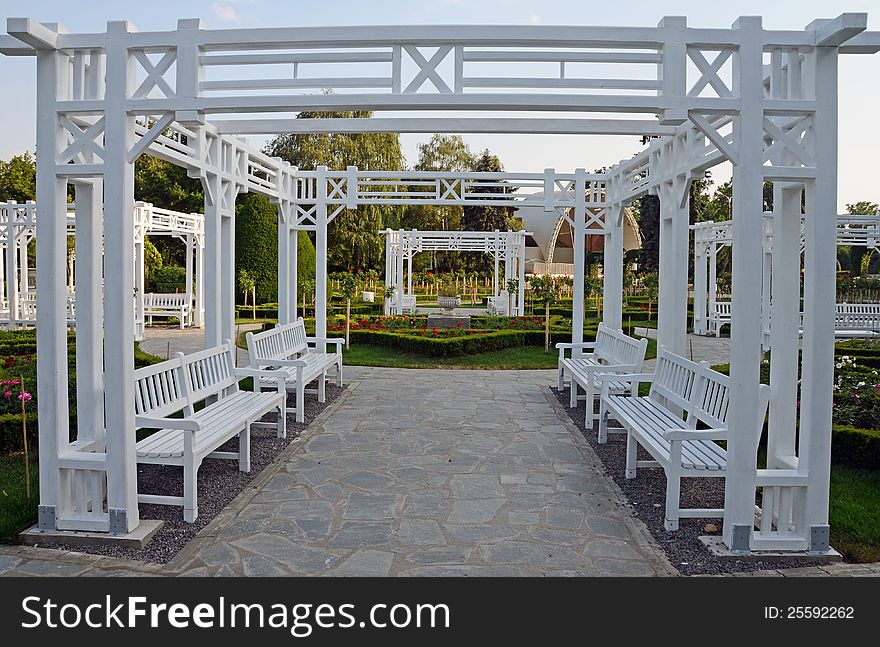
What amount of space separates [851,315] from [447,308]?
11904 mm

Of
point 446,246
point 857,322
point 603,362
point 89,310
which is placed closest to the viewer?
point 89,310

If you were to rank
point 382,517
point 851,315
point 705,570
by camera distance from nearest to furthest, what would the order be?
point 705,570
point 382,517
point 851,315

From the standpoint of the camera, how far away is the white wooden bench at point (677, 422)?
482cm

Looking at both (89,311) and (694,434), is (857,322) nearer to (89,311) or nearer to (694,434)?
(694,434)

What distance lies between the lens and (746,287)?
14.4 ft

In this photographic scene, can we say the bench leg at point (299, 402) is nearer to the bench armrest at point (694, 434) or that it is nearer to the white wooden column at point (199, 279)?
the bench armrest at point (694, 434)

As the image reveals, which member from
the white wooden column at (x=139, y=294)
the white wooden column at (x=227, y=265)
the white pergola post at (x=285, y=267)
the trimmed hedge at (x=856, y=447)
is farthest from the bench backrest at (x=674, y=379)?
the white wooden column at (x=139, y=294)

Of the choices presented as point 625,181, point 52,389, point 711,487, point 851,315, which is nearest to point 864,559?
point 711,487

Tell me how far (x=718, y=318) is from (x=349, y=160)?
17.4 m

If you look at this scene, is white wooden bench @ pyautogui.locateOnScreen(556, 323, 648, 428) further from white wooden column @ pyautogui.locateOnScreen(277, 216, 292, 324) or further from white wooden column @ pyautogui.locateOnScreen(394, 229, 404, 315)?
white wooden column @ pyautogui.locateOnScreen(394, 229, 404, 315)

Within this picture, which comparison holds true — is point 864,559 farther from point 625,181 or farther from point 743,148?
point 625,181

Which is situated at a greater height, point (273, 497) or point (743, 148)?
point (743, 148)

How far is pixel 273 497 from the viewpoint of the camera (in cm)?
539

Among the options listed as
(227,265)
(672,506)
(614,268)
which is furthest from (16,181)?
(672,506)
